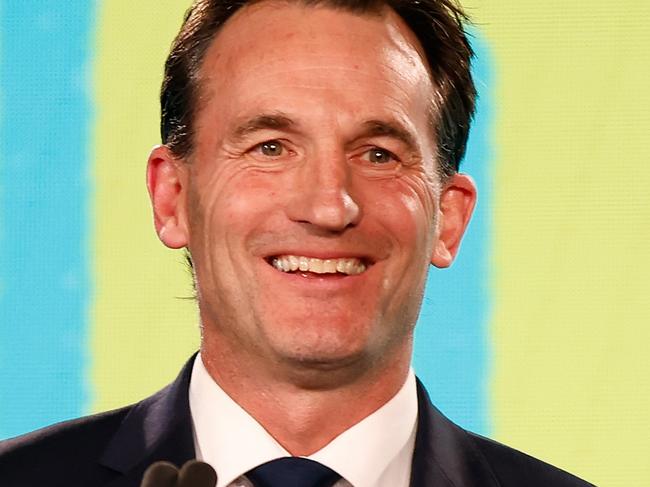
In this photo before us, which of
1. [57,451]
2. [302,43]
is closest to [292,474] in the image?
[57,451]

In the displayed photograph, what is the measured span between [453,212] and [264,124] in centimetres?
34

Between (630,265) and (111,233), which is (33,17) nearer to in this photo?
(111,233)

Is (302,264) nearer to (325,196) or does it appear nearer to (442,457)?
(325,196)

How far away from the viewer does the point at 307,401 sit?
2.10 m

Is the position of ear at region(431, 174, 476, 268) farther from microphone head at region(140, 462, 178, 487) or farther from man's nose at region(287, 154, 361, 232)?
microphone head at region(140, 462, 178, 487)

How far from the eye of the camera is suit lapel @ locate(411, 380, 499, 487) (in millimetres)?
2105

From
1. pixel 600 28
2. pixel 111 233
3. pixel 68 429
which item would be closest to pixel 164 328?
pixel 111 233

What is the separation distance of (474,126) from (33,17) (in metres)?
0.72

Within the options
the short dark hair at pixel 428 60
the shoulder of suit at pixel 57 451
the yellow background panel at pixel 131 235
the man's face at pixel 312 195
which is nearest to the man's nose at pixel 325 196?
the man's face at pixel 312 195

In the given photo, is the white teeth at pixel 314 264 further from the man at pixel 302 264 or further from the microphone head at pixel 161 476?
the microphone head at pixel 161 476

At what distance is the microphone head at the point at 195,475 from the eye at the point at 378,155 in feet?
2.24

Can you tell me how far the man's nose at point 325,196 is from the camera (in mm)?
2000

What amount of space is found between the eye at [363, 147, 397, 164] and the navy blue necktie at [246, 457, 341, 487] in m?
0.38

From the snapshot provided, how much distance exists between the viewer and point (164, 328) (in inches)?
104
